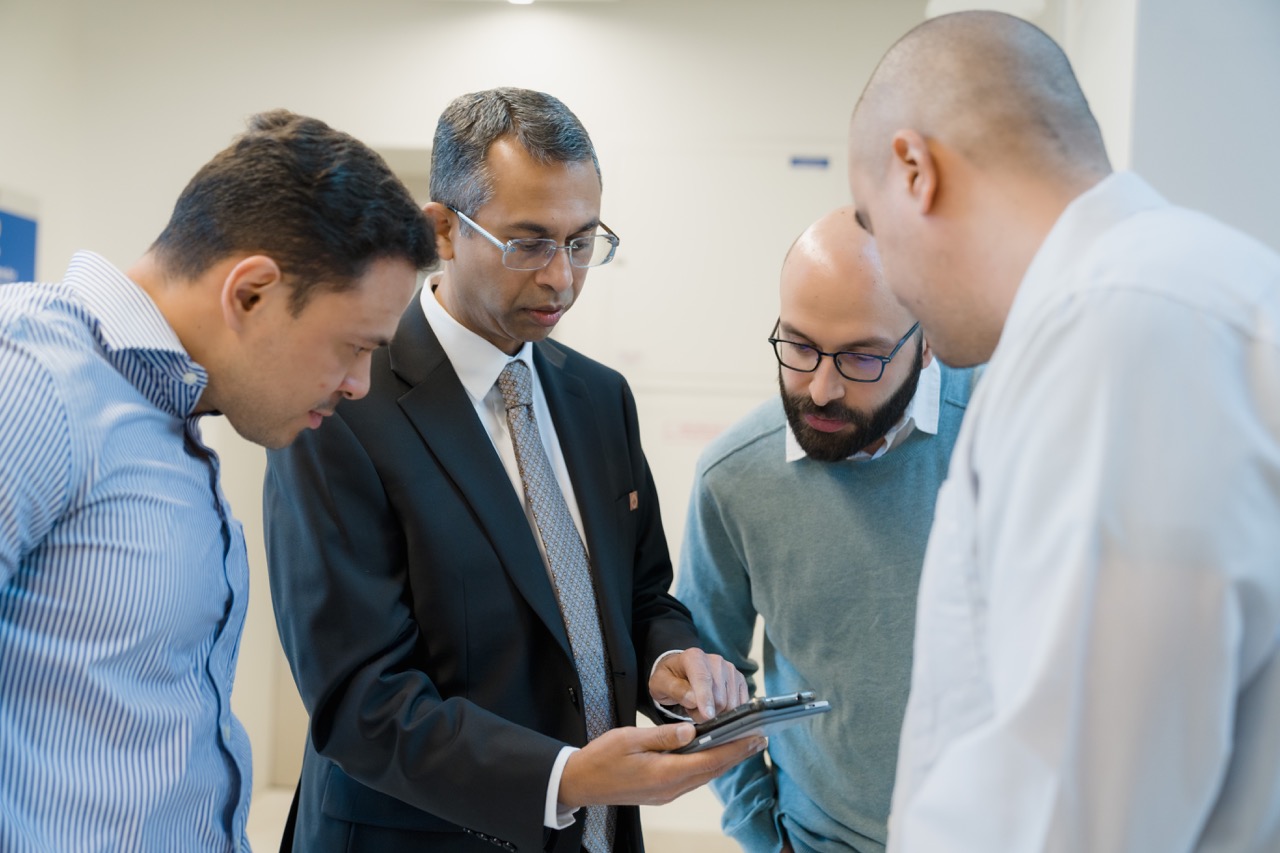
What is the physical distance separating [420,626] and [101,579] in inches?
21.6

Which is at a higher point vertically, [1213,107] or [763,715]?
[1213,107]

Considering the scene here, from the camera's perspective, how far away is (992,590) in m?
0.85

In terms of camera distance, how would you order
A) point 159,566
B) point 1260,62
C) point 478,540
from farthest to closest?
point 1260,62 < point 478,540 < point 159,566

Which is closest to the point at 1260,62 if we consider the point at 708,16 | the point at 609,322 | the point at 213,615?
the point at 708,16

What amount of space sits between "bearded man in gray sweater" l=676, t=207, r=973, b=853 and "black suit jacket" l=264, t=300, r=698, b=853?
0.28 m

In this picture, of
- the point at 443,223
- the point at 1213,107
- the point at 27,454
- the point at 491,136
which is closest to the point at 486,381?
the point at 443,223

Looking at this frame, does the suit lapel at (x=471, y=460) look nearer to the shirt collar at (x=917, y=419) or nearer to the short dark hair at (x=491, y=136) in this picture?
the short dark hair at (x=491, y=136)

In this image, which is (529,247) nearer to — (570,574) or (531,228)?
(531,228)

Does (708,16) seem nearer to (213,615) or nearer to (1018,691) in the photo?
(213,615)

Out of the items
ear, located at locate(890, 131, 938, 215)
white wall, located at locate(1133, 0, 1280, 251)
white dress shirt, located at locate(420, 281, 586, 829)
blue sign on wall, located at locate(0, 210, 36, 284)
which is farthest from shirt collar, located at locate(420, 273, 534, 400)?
blue sign on wall, located at locate(0, 210, 36, 284)

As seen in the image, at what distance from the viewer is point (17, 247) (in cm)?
344

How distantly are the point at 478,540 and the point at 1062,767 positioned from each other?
0.95 m

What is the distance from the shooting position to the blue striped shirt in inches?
40.0

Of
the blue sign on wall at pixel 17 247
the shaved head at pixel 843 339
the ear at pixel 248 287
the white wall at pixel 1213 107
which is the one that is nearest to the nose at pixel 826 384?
the shaved head at pixel 843 339
